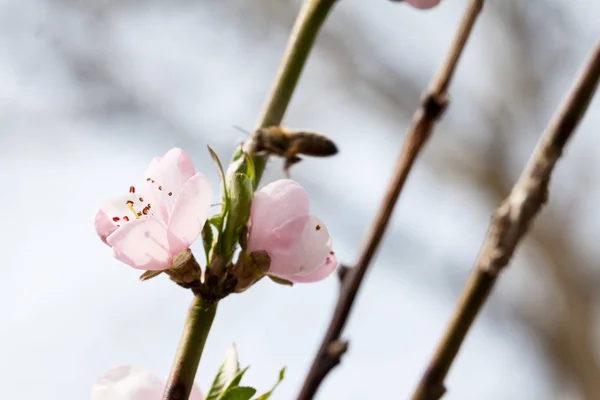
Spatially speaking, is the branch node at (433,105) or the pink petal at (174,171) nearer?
the branch node at (433,105)

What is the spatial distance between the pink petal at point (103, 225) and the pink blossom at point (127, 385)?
0.07m

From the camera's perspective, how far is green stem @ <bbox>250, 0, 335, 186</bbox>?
0.41 meters

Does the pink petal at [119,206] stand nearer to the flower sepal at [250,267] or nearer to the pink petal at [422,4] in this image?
the flower sepal at [250,267]

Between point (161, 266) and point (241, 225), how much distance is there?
0.05 meters

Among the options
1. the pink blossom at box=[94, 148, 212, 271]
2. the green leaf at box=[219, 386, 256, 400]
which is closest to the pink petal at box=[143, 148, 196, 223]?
the pink blossom at box=[94, 148, 212, 271]

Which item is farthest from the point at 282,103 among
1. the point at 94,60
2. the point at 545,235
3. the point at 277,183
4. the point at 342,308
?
the point at 545,235

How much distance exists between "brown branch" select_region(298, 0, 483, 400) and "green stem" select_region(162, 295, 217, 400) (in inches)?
2.9

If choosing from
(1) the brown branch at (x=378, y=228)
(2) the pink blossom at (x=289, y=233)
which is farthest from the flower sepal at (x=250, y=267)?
(1) the brown branch at (x=378, y=228)

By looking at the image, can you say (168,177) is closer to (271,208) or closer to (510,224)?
(271,208)

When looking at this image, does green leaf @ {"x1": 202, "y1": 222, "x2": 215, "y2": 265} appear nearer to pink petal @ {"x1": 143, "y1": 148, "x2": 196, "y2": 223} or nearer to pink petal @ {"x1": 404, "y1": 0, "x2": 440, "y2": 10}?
pink petal @ {"x1": 143, "y1": 148, "x2": 196, "y2": 223}

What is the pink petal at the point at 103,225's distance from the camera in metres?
0.44

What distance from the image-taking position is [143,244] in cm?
41

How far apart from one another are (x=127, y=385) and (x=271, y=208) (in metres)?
0.12

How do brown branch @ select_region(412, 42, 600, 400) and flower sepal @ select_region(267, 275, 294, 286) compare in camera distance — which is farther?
flower sepal @ select_region(267, 275, 294, 286)
